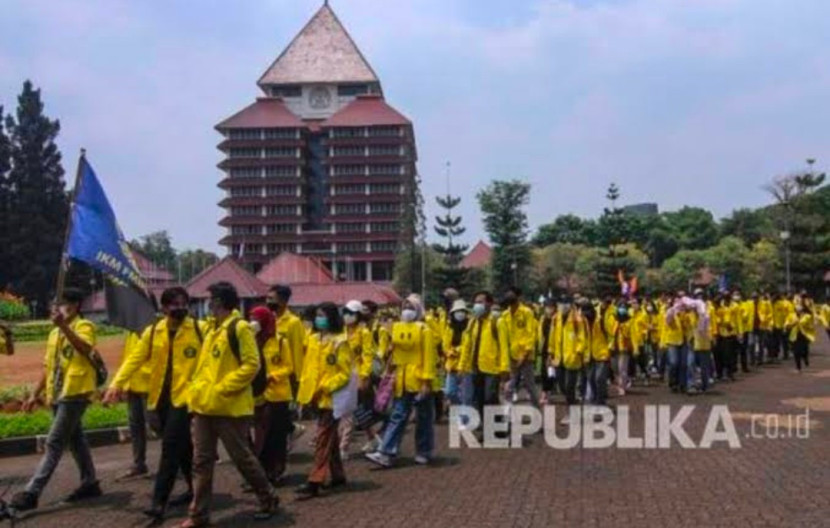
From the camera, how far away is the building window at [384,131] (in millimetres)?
94062

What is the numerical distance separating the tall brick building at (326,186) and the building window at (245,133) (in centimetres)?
10

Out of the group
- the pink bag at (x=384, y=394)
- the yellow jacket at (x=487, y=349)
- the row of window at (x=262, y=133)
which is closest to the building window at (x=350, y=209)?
the row of window at (x=262, y=133)

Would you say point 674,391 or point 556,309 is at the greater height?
point 556,309

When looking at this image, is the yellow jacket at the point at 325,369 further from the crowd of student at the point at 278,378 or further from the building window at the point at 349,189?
the building window at the point at 349,189

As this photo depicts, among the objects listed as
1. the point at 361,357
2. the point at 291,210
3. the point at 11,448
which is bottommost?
the point at 11,448

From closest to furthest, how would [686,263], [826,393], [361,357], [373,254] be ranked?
[361,357]
[826,393]
[686,263]
[373,254]

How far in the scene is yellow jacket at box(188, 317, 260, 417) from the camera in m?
6.66

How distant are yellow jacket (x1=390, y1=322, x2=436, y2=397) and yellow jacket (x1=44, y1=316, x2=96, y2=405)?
283 cm

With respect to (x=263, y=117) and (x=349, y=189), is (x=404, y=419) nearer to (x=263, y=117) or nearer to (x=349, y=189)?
(x=349, y=189)

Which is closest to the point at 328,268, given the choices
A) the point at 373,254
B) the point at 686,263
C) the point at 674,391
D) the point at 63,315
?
the point at 373,254

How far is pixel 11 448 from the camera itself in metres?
11.4

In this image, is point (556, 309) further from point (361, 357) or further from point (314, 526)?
point (314, 526)

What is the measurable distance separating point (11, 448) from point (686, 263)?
77188mm

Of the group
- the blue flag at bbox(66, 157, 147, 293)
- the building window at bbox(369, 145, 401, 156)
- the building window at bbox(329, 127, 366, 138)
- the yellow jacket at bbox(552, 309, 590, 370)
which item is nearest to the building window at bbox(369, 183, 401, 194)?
the building window at bbox(369, 145, 401, 156)
